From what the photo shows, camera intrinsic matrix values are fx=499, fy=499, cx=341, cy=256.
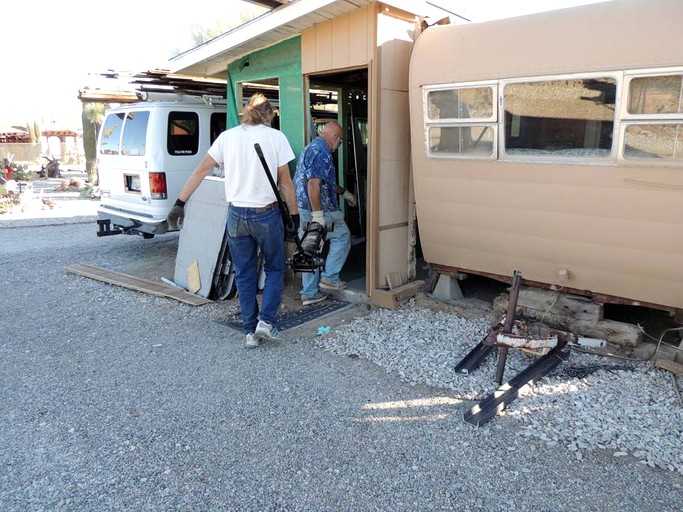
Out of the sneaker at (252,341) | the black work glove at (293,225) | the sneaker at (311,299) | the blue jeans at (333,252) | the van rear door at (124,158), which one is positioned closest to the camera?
the sneaker at (252,341)

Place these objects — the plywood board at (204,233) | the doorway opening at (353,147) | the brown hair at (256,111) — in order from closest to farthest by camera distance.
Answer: the brown hair at (256,111) → the plywood board at (204,233) → the doorway opening at (353,147)

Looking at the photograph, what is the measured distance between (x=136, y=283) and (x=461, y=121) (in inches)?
181

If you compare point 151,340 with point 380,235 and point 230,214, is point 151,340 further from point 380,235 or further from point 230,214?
point 380,235

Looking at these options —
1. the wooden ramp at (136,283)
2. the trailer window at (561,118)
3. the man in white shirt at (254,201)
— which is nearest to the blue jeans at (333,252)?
the man in white shirt at (254,201)

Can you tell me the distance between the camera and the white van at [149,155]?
720 centimetres

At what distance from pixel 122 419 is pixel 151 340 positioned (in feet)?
4.83

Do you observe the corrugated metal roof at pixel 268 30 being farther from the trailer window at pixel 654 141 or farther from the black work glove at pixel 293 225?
the trailer window at pixel 654 141

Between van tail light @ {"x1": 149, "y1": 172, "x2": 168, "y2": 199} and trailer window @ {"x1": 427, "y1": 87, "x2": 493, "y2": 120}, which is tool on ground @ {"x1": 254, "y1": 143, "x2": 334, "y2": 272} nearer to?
trailer window @ {"x1": 427, "y1": 87, "x2": 493, "y2": 120}

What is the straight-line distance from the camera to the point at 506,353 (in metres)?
3.85

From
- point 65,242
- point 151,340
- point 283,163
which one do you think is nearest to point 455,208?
point 283,163

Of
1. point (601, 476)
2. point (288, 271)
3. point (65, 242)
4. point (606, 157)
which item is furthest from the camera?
point (65, 242)

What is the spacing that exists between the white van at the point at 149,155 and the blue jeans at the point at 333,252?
107 inches

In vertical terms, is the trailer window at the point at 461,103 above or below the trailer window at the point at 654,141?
above

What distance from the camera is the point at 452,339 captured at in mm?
4684
